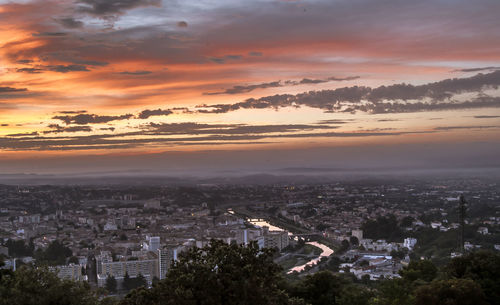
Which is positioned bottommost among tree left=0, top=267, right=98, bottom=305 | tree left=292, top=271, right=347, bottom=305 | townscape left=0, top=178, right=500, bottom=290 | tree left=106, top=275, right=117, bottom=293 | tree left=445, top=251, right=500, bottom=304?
townscape left=0, top=178, right=500, bottom=290

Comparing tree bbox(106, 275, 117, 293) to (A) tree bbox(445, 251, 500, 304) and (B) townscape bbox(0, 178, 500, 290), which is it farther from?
(A) tree bbox(445, 251, 500, 304)

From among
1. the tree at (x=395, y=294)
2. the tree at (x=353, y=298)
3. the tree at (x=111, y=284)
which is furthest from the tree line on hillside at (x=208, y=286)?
the tree at (x=111, y=284)

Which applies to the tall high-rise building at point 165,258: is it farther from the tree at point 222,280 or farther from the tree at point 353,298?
the tree at point 222,280

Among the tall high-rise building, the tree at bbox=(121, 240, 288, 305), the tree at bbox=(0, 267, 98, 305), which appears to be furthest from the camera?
the tall high-rise building

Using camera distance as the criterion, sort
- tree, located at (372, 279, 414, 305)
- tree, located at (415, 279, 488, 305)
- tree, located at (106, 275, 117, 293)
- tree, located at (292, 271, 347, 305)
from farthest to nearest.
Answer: tree, located at (106, 275, 117, 293)
tree, located at (292, 271, 347, 305)
tree, located at (372, 279, 414, 305)
tree, located at (415, 279, 488, 305)

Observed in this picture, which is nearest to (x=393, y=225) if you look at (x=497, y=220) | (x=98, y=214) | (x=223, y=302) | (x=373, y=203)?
(x=497, y=220)

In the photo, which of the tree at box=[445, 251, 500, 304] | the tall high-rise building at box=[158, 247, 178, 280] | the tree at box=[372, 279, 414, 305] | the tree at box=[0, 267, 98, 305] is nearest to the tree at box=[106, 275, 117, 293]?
the tall high-rise building at box=[158, 247, 178, 280]

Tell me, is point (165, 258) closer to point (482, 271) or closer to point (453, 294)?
point (482, 271)
